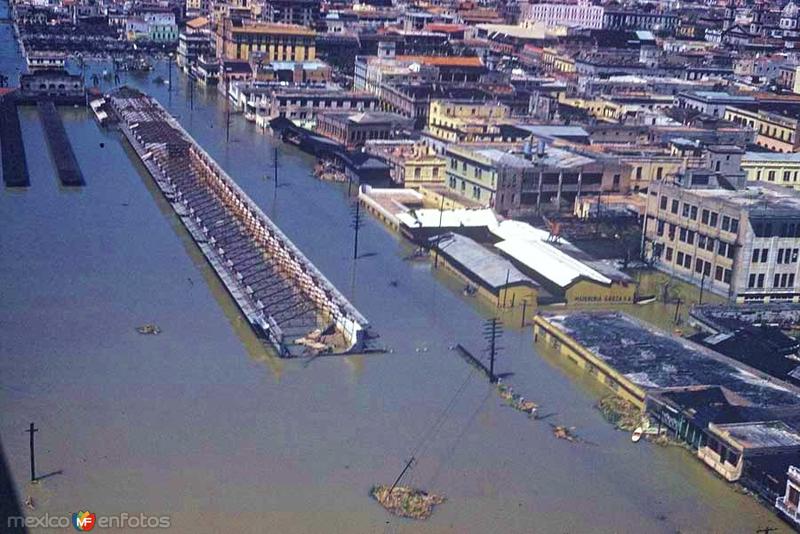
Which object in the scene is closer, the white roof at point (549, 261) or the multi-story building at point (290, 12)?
the white roof at point (549, 261)

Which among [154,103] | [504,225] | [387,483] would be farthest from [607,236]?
[154,103]

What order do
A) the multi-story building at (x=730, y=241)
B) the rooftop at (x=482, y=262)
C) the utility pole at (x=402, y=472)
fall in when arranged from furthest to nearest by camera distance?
1. the multi-story building at (x=730, y=241)
2. the rooftop at (x=482, y=262)
3. the utility pole at (x=402, y=472)

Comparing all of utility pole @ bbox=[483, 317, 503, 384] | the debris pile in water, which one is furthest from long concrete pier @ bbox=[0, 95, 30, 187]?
the debris pile in water

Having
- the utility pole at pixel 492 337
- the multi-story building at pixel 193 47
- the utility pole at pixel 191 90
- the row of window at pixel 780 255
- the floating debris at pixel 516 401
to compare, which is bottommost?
the floating debris at pixel 516 401

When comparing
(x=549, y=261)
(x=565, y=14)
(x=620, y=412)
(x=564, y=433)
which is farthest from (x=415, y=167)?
(x=565, y=14)

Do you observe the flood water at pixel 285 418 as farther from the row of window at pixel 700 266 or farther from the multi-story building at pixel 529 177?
the multi-story building at pixel 529 177

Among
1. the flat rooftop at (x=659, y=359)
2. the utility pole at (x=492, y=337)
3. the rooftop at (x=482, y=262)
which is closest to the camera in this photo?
the flat rooftop at (x=659, y=359)

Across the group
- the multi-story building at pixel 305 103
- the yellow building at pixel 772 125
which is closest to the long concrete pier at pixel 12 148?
the multi-story building at pixel 305 103
